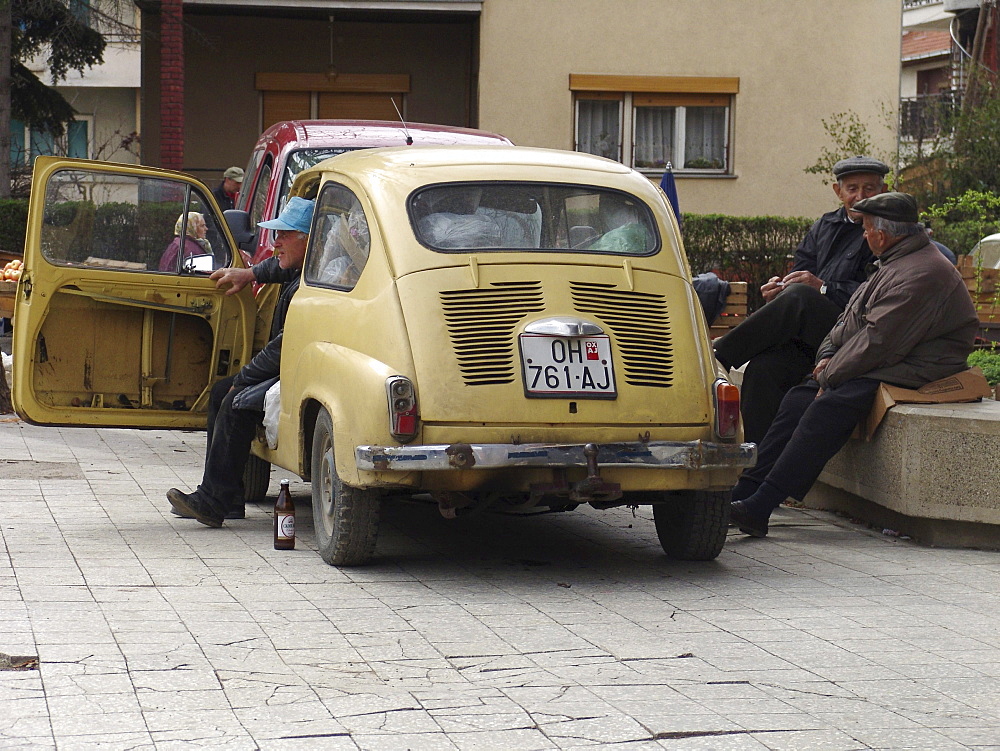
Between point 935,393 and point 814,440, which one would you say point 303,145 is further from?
point 935,393

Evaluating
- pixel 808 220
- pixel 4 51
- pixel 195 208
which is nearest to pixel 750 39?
pixel 808 220

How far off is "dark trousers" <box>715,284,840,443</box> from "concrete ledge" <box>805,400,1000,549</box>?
824 mm

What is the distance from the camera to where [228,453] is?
7977 millimetres

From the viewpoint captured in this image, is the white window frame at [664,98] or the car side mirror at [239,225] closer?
the car side mirror at [239,225]

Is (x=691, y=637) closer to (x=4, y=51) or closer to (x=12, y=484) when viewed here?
(x=12, y=484)

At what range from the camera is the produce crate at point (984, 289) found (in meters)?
12.0

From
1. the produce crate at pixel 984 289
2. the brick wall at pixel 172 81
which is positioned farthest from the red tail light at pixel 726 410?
the brick wall at pixel 172 81

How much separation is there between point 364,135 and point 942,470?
5218 mm

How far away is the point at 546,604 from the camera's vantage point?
627cm

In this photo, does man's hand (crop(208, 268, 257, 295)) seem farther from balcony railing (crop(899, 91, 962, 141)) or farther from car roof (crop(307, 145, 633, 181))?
balcony railing (crop(899, 91, 962, 141))

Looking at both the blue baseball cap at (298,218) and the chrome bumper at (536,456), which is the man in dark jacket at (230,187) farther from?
the chrome bumper at (536,456)

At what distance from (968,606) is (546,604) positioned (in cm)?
177

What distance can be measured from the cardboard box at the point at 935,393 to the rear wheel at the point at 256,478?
3514 mm

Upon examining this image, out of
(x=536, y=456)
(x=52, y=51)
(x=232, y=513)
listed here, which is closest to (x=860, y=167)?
(x=536, y=456)
